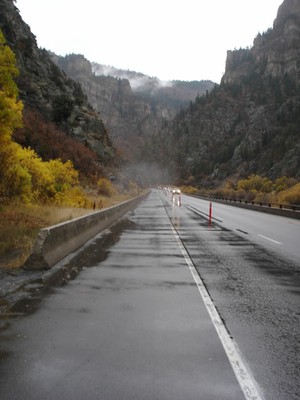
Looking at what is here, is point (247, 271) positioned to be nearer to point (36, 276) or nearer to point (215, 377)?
point (36, 276)

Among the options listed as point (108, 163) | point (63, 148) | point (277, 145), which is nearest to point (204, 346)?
point (63, 148)

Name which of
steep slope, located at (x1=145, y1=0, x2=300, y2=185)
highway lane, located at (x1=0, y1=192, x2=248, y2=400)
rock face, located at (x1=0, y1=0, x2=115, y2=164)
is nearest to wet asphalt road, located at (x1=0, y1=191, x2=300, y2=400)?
highway lane, located at (x1=0, y1=192, x2=248, y2=400)

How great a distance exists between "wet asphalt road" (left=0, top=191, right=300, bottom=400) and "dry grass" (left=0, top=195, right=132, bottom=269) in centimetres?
197

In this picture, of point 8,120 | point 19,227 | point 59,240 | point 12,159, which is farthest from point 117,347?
point 12,159

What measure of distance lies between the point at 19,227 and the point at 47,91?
41.8 m

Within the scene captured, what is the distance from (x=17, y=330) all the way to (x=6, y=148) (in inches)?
509

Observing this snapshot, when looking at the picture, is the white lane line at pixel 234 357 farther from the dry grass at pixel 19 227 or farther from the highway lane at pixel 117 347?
the dry grass at pixel 19 227

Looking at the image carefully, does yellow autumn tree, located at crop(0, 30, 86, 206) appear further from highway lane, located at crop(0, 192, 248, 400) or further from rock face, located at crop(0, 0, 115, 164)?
rock face, located at crop(0, 0, 115, 164)

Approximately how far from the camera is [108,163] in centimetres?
5425

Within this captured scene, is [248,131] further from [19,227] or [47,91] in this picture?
[19,227]

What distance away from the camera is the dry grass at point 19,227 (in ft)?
32.1

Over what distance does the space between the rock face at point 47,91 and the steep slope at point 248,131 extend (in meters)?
51.7

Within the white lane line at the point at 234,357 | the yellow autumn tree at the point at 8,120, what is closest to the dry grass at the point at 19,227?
the yellow autumn tree at the point at 8,120

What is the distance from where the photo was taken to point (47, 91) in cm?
5119
